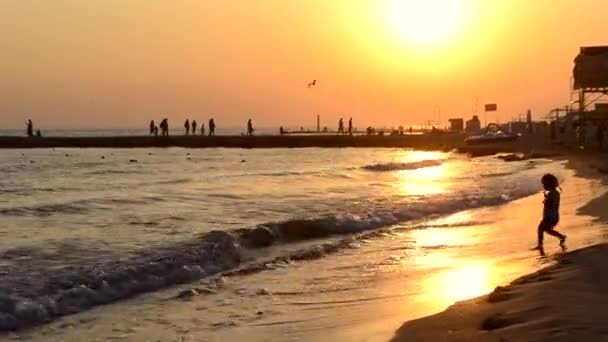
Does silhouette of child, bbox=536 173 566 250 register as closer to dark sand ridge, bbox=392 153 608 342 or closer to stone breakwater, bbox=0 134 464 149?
dark sand ridge, bbox=392 153 608 342

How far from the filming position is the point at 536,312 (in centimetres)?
777

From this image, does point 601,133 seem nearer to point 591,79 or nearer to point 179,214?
point 591,79

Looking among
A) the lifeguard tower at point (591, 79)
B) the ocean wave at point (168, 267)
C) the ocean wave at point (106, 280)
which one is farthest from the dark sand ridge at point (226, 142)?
the ocean wave at point (106, 280)

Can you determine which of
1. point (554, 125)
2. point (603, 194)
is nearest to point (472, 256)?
point (603, 194)

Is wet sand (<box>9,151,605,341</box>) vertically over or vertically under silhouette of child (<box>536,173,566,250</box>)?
under

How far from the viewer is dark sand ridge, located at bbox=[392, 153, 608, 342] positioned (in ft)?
22.9

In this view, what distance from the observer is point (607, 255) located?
11.1m

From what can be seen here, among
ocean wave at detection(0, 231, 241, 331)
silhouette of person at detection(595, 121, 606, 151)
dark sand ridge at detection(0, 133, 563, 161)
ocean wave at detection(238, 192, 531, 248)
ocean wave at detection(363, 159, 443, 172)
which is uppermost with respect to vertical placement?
silhouette of person at detection(595, 121, 606, 151)

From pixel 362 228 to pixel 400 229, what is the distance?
899 millimetres

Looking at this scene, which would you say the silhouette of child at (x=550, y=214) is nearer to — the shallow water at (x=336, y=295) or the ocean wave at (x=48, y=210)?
the shallow water at (x=336, y=295)

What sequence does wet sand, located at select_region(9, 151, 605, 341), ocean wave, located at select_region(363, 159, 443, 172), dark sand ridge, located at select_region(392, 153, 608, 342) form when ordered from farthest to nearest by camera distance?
ocean wave, located at select_region(363, 159, 443, 172), wet sand, located at select_region(9, 151, 605, 341), dark sand ridge, located at select_region(392, 153, 608, 342)

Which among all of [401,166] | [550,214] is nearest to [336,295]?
[550,214]

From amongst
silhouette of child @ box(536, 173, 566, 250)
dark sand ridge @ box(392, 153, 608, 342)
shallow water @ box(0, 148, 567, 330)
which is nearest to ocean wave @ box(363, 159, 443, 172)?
shallow water @ box(0, 148, 567, 330)

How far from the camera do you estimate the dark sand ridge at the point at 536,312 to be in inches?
275
